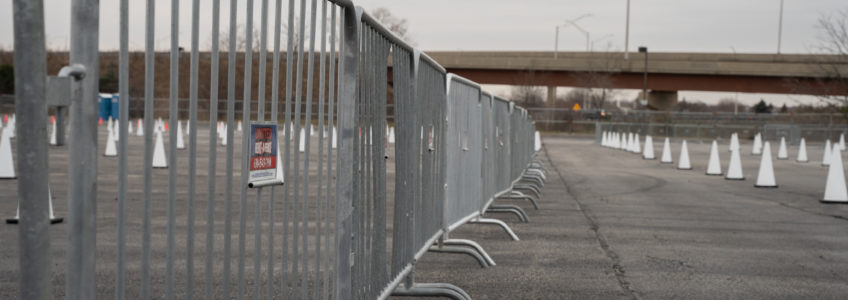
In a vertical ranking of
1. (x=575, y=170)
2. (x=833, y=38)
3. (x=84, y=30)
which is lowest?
(x=575, y=170)

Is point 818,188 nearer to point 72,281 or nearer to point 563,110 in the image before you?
point 72,281

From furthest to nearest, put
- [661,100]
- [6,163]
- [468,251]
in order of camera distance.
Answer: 1. [661,100]
2. [6,163]
3. [468,251]

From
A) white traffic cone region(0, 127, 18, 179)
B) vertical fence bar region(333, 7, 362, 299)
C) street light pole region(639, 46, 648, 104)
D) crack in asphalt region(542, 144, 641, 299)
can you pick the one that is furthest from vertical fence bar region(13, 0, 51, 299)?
street light pole region(639, 46, 648, 104)

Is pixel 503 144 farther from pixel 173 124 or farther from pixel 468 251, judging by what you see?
pixel 173 124

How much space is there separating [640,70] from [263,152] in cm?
6491

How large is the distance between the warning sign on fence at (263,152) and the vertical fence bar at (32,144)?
113 cm

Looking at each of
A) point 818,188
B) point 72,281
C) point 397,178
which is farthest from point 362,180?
point 818,188

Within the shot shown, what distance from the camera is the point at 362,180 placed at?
171 inches

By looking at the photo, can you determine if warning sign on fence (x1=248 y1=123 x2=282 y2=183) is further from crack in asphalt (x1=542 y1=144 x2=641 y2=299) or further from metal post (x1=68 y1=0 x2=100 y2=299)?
crack in asphalt (x1=542 y1=144 x2=641 y2=299)

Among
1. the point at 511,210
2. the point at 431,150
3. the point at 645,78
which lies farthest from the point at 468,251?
the point at 645,78

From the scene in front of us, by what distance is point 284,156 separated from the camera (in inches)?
134

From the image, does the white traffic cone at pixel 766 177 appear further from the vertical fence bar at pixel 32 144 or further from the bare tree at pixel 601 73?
the bare tree at pixel 601 73

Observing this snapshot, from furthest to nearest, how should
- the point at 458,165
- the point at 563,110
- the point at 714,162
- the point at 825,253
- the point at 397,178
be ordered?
the point at 563,110 → the point at 714,162 → the point at 825,253 → the point at 458,165 → the point at 397,178

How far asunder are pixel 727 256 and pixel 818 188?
391 inches
